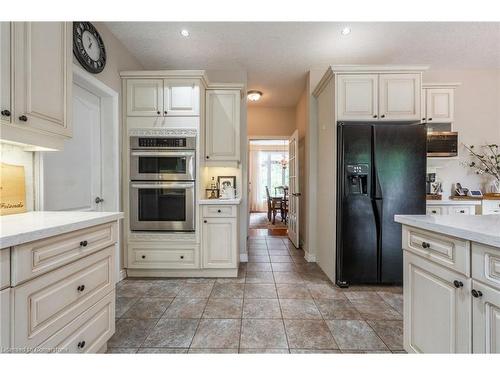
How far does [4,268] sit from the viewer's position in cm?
83

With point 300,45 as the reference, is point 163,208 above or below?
below

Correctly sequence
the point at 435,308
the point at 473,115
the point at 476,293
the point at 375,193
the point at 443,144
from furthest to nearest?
1. the point at 473,115
2. the point at 443,144
3. the point at 375,193
4. the point at 435,308
5. the point at 476,293

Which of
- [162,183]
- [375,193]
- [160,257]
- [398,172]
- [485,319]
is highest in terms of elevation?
[398,172]

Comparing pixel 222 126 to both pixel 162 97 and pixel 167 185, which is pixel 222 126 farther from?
pixel 167 185

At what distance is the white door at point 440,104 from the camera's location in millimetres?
3148

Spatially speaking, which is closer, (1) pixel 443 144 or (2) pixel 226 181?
(1) pixel 443 144

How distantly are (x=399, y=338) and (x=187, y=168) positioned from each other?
98.0 inches

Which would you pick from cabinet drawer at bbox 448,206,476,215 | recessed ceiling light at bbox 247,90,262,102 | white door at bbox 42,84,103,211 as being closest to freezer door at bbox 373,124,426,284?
cabinet drawer at bbox 448,206,476,215

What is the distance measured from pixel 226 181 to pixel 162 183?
0.91 meters

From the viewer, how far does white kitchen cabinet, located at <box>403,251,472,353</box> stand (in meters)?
1.02

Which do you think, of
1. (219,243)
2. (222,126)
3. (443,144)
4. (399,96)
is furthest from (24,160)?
(443,144)

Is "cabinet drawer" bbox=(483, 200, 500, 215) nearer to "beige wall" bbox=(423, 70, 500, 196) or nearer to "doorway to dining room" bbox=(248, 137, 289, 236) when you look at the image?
"beige wall" bbox=(423, 70, 500, 196)
